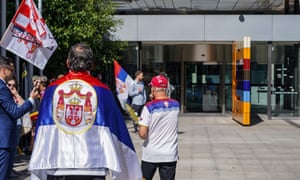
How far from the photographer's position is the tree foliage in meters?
14.6

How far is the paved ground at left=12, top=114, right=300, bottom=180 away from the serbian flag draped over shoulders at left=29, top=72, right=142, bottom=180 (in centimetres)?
439

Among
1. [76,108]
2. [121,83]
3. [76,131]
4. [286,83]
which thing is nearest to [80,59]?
[76,108]

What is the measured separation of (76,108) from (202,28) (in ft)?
51.9

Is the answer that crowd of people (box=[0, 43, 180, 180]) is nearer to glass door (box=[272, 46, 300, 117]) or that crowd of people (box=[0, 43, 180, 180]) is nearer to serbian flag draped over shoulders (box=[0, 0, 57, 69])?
serbian flag draped over shoulders (box=[0, 0, 57, 69])

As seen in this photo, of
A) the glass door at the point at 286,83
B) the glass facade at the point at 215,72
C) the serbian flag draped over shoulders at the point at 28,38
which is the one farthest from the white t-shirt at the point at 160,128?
the glass door at the point at 286,83

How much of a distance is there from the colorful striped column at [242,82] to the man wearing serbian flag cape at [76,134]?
42.1 ft

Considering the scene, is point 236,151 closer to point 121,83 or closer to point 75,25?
point 121,83

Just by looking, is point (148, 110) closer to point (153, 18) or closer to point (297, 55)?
point (153, 18)

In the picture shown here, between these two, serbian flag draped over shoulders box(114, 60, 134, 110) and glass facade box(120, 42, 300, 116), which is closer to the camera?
serbian flag draped over shoulders box(114, 60, 134, 110)

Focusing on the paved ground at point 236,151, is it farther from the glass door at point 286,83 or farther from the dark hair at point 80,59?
the dark hair at point 80,59

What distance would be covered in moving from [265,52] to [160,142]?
50.3 feet

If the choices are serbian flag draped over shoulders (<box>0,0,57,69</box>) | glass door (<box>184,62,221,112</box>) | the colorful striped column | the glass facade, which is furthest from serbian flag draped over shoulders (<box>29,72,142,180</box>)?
glass door (<box>184,62,221,112</box>)

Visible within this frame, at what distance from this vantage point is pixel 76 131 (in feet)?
12.7

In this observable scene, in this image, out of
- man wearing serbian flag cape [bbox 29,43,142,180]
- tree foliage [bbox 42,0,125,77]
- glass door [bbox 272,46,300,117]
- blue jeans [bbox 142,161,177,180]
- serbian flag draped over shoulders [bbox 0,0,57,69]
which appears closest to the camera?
man wearing serbian flag cape [bbox 29,43,142,180]
